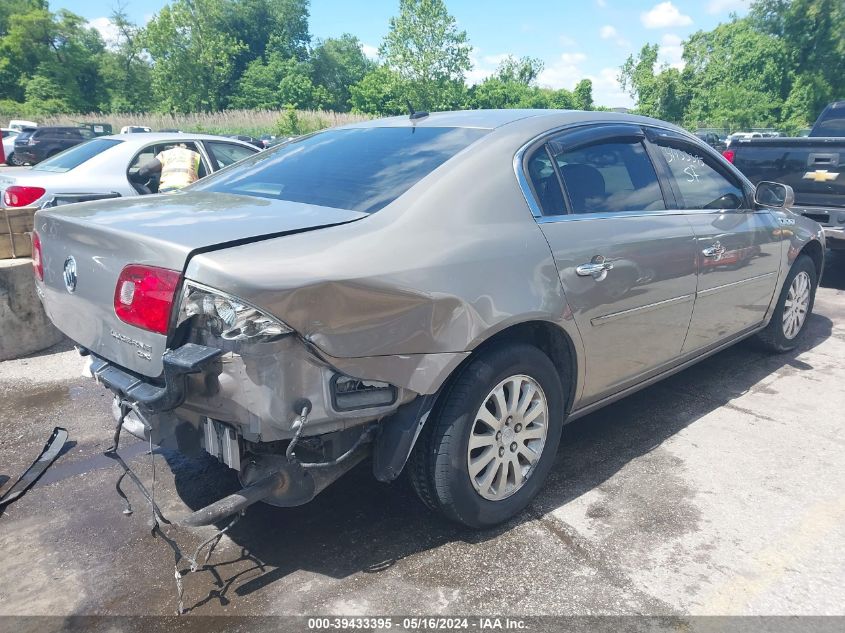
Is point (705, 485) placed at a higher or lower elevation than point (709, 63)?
lower

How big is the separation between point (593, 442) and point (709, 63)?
62391 millimetres

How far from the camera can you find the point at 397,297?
224 centimetres

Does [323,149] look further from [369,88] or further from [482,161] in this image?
[369,88]

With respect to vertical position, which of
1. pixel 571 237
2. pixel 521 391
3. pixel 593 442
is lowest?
pixel 593 442

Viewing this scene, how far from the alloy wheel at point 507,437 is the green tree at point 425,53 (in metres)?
47.6

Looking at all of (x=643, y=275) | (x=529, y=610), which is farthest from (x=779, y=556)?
(x=643, y=275)

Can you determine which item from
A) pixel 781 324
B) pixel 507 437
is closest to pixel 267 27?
pixel 781 324

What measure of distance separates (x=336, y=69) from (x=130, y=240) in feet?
282

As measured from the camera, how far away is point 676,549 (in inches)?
104

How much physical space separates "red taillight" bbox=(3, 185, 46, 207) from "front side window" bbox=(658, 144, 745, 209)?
5651mm

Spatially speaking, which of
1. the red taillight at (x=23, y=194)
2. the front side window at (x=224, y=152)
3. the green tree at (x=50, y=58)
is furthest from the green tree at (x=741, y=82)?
the green tree at (x=50, y=58)

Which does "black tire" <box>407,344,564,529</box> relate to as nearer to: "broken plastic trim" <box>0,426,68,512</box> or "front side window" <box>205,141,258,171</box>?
"broken plastic trim" <box>0,426,68,512</box>

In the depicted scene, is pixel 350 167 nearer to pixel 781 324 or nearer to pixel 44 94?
pixel 781 324

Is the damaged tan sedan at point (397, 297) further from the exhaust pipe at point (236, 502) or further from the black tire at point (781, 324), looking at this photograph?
the black tire at point (781, 324)
